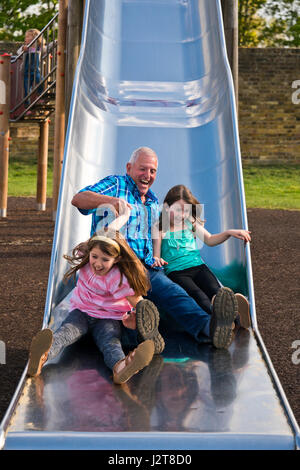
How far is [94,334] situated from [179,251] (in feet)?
3.20

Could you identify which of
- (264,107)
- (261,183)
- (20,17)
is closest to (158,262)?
(261,183)

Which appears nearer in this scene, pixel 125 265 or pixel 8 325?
pixel 125 265

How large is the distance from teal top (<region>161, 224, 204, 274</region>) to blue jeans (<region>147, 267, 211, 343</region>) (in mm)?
166

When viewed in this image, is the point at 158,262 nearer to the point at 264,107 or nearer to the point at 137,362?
the point at 137,362

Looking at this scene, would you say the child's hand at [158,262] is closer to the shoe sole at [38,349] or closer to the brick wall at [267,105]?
the shoe sole at [38,349]

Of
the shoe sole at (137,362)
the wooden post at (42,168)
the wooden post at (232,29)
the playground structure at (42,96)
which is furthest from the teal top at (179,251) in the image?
the wooden post at (42,168)

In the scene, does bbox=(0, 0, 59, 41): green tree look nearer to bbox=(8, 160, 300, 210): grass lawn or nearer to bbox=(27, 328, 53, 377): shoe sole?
bbox=(8, 160, 300, 210): grass lawn

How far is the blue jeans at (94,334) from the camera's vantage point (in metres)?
3.25

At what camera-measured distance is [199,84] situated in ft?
21.2

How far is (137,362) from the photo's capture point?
10.0 ft

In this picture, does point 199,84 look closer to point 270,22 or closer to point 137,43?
point 137,43

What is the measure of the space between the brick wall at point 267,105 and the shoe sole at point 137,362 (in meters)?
13.1

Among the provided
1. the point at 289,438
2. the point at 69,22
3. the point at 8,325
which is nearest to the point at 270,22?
the point at 69,22

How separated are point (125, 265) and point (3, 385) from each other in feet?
2.78
